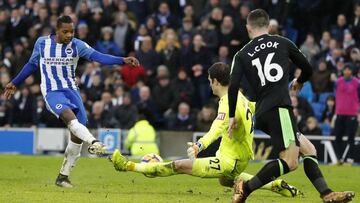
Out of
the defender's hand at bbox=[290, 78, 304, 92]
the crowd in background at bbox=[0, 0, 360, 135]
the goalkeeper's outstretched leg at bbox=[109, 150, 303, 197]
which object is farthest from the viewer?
the crowd in background at bbox=[0, 0, 360, 135]

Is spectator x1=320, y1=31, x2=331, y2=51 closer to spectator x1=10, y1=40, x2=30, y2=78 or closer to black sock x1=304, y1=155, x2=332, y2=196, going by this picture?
spectator x1=10, y1=40, x2=30, y2=78

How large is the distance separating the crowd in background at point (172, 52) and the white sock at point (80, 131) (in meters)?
10.3

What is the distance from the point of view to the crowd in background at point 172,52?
24812mm

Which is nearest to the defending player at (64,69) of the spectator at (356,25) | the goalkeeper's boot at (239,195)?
the goalkeeper's boot at (239,195)

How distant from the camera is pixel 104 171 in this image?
60.7ft

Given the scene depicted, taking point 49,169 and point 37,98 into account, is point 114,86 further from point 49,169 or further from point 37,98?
point 49,169

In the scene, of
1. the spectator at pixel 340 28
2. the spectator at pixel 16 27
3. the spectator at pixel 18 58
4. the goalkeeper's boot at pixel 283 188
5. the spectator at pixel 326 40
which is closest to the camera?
the goalkeeper's boot at pixel 283 188

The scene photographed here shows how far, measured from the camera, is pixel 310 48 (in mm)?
25469

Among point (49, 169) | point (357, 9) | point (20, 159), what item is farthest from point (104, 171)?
point (357, 9)

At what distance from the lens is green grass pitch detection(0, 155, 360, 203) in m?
12.6

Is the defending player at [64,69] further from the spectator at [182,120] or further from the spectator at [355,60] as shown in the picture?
the spectator at [355,60]

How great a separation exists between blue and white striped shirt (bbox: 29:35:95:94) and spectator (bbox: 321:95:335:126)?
10.8 m

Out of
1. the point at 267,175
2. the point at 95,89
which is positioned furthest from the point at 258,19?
the point at 95,89

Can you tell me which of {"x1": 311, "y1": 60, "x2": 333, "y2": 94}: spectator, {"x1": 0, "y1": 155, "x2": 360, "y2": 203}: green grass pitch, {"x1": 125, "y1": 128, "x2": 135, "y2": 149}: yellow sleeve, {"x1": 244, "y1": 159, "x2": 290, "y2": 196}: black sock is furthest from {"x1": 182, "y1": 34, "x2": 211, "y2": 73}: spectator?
{"x1": 244, "y1": 159, "x2": 290, "y2": 196}: black sock
